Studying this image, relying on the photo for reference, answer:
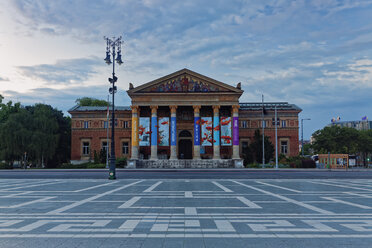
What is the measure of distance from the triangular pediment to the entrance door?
10.6 m

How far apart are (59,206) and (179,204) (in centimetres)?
452

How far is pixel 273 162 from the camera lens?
5778 centimetres

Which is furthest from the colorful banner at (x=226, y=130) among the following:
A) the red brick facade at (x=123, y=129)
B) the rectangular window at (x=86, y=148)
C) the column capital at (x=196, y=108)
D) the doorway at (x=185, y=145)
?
the rectangular window at (x=86, y=148)

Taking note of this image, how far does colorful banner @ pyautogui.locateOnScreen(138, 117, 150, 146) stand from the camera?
55.0m

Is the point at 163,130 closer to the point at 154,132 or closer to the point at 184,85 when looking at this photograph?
the point at 154,132

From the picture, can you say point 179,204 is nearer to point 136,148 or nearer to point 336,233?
point 336,233

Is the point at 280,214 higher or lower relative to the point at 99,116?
lower

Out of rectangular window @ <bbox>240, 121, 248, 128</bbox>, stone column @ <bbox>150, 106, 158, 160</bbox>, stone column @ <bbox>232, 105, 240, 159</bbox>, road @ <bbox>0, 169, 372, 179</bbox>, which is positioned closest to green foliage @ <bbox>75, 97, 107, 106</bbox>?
stone column @ <bbox>150, 106, 158, 160</bbox>

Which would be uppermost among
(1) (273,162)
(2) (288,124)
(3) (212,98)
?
(3) (212,98)

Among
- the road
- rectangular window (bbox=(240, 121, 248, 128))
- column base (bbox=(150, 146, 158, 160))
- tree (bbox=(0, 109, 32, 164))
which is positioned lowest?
the road

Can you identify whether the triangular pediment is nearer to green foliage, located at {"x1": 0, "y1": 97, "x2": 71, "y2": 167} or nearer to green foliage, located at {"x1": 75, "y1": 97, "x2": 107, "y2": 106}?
green foliage, located at {"x1": 0, "y1": 97, "x2": 71, "y2": 167}

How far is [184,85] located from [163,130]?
8660 mm

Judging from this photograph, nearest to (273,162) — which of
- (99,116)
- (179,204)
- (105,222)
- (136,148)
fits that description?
(136,148)

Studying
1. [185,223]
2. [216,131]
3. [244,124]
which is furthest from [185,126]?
[185,223]
